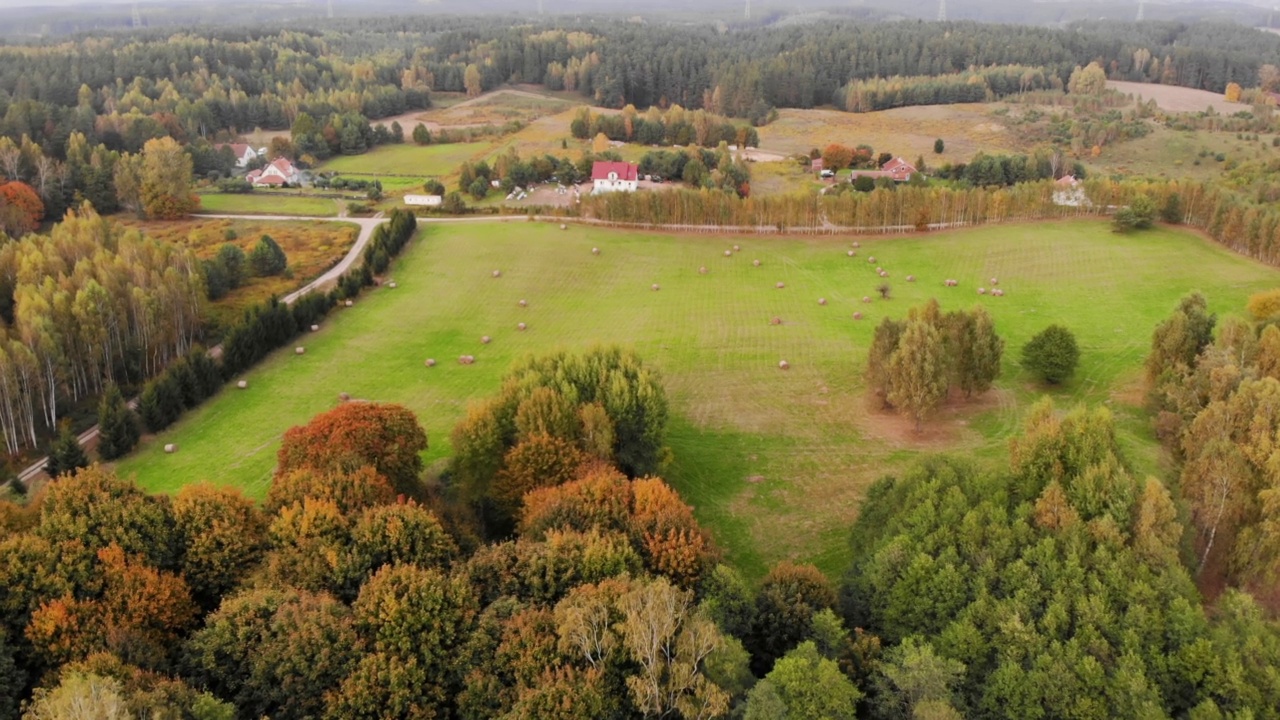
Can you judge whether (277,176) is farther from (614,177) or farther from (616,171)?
(616,171)

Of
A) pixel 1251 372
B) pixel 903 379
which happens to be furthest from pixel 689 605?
pixel 1251 372

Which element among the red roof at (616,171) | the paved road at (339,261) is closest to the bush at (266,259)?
the paved road at (339,261)

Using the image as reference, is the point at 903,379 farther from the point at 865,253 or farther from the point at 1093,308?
the point at 865,253

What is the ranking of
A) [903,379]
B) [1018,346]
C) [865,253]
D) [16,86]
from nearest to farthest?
1. [903,379]
2. [1018,346]
3. [865,253]
4. [16,86]

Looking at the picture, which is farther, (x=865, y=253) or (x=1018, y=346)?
(x=865, y=253)

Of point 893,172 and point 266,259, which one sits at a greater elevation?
point 893,172

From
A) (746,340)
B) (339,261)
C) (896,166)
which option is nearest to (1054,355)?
(746,340)

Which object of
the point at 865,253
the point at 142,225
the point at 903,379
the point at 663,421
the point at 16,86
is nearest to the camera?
the point at 663,421

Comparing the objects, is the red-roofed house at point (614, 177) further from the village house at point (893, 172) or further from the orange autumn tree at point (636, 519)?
the orange autumn tree at point (636, 519)
